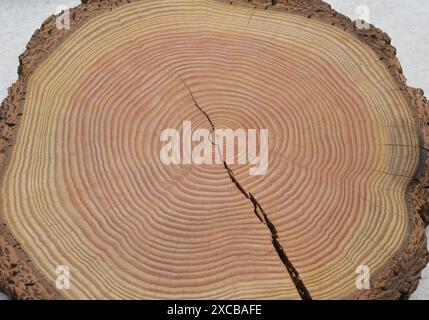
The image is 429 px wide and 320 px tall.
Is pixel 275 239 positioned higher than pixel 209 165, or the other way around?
pixel 209 165

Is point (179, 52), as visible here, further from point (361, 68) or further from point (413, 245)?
point (413, 245)

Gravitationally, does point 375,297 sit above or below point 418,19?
below

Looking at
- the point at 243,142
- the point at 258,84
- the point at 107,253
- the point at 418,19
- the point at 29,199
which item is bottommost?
the point at 107,253

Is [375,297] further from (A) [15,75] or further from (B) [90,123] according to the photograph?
(A) [15,75]

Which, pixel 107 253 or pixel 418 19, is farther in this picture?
pixel 418 19
